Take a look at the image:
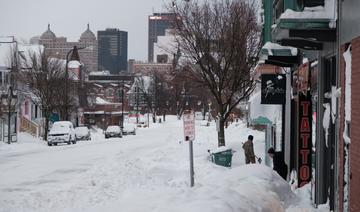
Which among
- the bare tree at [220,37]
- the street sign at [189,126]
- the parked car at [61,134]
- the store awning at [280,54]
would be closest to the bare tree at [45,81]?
the parked car at [61,134]

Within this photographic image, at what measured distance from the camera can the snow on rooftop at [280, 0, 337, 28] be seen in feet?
33.2

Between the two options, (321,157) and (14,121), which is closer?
(321,157)

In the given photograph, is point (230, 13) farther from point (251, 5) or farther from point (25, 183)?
point (25, 183)

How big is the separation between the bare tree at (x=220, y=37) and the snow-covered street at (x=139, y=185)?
3933 millimetres

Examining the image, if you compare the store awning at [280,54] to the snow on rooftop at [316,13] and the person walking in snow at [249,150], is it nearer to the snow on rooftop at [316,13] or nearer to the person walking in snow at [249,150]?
the person walking in snow at [249,150]

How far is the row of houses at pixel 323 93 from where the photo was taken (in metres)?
9.03

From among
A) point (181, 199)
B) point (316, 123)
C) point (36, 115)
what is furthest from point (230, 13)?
point (36, 115)

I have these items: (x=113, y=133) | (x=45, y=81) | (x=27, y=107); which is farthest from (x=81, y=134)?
(x=27, y=107)

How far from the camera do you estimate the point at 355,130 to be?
872 cm

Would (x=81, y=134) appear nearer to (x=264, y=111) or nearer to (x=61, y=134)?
(x=61, y=134)

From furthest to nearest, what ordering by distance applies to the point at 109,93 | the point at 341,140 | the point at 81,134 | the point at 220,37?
the point at 109,93, the point at 81,134, the point at 220,37, the point at 341,140

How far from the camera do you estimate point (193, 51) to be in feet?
91.7

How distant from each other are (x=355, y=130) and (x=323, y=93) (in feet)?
11.1

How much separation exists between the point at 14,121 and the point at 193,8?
2647 cm
